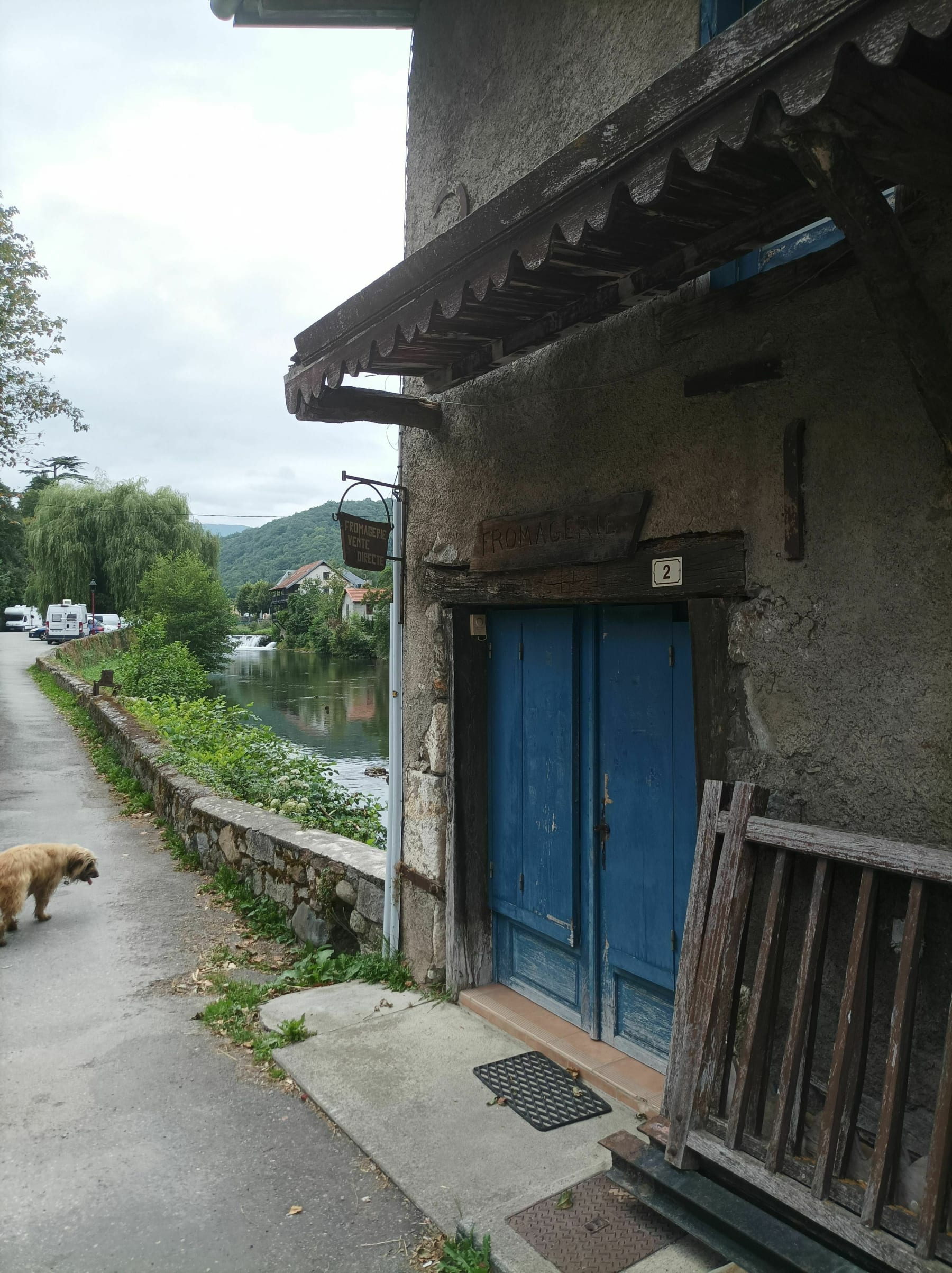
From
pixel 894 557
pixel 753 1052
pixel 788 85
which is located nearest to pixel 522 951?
pixel 753 1052

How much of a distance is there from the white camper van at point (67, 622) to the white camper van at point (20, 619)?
20.4 m

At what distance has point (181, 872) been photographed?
294 inches

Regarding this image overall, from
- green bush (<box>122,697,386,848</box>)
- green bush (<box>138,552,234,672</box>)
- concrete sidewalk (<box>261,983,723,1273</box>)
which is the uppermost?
green bush (<box>138,552,234,672</box>)

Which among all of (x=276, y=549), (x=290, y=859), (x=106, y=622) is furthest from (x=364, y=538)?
(x=276, y=549)

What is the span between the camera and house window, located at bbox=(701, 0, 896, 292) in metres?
2.84

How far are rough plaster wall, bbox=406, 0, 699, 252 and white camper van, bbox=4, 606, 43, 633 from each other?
5682cm

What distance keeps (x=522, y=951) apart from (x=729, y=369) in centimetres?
288

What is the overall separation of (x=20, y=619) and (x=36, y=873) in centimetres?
5822

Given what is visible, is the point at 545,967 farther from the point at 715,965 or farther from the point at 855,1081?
the point at 855,1081

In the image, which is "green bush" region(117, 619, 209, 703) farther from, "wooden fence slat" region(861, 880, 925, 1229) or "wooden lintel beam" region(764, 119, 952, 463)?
"wooden lintel beam" region(764, 119, 952, 463)

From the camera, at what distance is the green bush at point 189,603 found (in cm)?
2884

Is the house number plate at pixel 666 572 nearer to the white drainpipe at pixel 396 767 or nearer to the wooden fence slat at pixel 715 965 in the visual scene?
the wooden fence slat at pixel 715 965

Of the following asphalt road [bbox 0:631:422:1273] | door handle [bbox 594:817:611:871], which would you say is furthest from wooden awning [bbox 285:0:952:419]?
asphalt road [bbox 0:631:422:1273]

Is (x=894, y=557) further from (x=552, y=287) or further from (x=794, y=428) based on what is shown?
(x=552, y=287)
